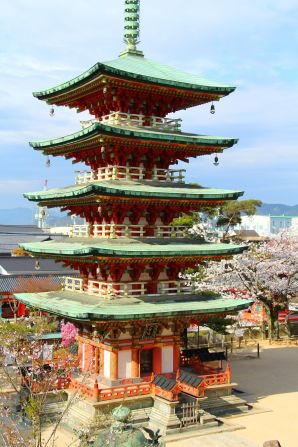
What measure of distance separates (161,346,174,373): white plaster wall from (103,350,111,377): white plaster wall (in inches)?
115

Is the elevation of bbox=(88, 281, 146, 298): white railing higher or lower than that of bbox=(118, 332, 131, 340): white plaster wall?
higher

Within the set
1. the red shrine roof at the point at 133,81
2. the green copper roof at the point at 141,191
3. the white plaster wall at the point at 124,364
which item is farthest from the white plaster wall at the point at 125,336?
the red shrine roof at the point at 133,81

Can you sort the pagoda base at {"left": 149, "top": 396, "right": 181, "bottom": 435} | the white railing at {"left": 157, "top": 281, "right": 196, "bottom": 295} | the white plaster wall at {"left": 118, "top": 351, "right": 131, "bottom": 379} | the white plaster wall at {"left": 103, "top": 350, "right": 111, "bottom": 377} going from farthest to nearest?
the white railing at {"left": 157, "top": 281, "right": 196, "bottom": 295} → the white plaster wall at {"left": 103, "top": 350, "right": 111, "bottom": 377} → the white plaster wall at {"left": 118, "top": 351, "right": 131, "bottom": 379} → the pagoda base at {"left": 149, "top": 396, "right": 181, "bottom": 435}

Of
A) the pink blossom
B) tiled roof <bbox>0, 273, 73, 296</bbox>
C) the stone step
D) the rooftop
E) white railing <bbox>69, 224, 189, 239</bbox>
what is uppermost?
the rooftop

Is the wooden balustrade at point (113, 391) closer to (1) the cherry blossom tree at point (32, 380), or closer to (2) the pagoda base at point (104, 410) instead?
(2) the pagoda base at point (104, 410)

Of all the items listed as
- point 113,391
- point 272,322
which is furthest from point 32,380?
point 272,322

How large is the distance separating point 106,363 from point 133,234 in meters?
6.62

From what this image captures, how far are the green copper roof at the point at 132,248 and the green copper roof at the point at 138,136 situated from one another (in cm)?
515

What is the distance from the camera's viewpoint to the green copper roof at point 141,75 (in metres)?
27.0

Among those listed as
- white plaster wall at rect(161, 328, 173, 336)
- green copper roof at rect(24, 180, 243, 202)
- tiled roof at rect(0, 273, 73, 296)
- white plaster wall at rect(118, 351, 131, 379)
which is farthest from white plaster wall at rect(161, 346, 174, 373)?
tiled roof at rect(0, 273, 73, 296)

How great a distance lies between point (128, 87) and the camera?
28.3 meters

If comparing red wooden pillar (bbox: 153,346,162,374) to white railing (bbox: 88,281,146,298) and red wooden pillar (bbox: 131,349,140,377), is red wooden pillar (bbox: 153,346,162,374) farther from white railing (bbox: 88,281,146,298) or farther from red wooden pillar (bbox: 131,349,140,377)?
white railing (bbox: 88,281,146,298)

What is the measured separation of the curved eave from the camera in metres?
26.6

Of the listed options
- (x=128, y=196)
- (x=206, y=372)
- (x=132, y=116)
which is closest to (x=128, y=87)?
(x=132, y=116)
